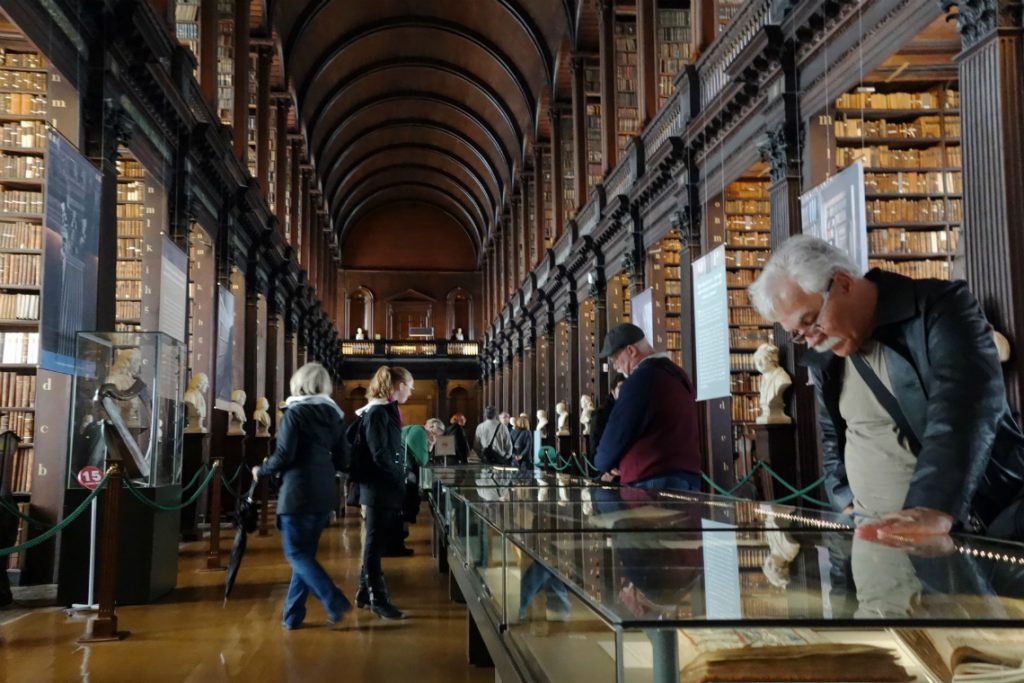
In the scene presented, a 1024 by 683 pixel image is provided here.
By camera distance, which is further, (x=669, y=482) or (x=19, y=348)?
(x=19, y=348)

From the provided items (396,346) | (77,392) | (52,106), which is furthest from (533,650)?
(396,346)

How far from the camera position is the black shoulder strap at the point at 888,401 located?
1894 mm

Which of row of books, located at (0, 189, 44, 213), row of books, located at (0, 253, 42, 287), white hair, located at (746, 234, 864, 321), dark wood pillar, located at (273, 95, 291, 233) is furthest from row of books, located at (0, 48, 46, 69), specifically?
dark wood pillar, located at (273, 95, 291, 233)

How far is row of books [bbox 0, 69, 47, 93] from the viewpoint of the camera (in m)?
7.21

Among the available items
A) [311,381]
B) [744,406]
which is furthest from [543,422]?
[311,381]

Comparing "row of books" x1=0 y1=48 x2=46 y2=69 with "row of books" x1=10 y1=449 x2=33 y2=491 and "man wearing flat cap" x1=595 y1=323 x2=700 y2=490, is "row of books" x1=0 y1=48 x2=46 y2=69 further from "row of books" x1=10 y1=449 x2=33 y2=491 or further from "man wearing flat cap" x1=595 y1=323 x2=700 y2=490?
"man wearing flat cap" x1=595 y1=323 x2=700 y2=490

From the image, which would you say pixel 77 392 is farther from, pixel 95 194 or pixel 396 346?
pixel 396 346

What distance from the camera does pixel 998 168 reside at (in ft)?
15.6

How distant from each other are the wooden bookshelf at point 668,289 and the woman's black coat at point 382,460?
19.7 feet

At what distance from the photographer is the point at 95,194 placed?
632 cm

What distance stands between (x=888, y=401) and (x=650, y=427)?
5.43 feet

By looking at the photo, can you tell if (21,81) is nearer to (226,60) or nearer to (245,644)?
(245,644)

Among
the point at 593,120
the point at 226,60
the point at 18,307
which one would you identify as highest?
the point at 226,60

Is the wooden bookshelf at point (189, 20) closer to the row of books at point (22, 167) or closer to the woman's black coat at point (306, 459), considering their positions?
the row of books at point (22, 167)
